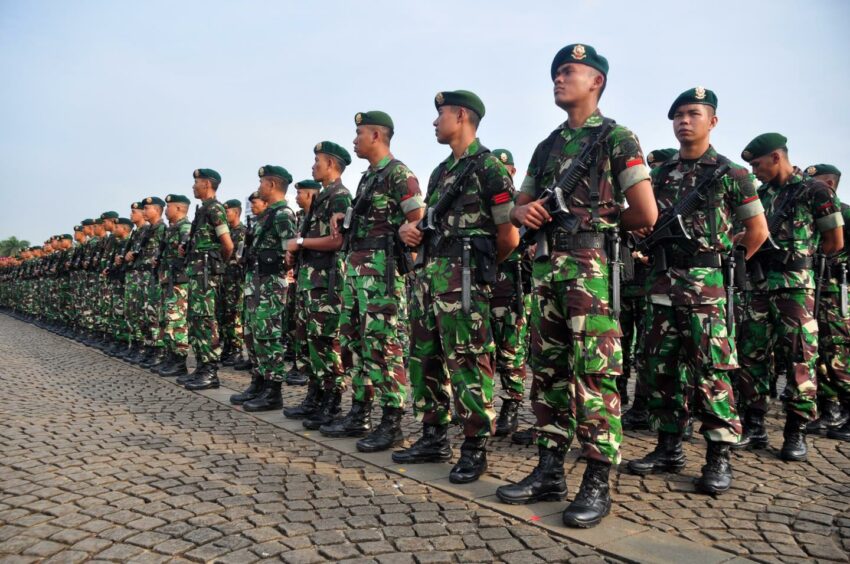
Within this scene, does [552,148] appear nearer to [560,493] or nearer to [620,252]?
[620,252]

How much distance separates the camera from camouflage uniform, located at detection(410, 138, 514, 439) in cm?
405

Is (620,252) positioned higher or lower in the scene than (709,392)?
higher

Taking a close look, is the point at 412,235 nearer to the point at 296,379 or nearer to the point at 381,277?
the point at 381,277

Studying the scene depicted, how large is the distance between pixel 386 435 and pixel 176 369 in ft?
17.1

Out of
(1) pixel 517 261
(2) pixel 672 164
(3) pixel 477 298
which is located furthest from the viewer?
(1) pixel 517 261

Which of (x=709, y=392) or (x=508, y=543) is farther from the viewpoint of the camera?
(x=709, y=392)

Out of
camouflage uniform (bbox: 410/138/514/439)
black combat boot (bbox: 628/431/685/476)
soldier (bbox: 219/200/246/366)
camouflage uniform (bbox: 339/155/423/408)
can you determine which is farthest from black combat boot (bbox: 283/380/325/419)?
Result: soldier (bbox: 219/200/246/366)

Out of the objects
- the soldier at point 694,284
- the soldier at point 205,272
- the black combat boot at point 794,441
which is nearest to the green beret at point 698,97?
the soldier at point 694,284

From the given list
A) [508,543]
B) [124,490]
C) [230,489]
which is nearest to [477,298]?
[508,543]

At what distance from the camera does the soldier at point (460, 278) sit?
4.04m

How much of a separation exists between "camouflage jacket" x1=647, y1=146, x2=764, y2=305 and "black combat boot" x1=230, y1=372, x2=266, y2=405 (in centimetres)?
446

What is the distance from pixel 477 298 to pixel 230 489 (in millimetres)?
1983

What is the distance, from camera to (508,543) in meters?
2.93

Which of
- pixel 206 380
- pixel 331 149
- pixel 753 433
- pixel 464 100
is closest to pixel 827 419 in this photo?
pixel 753 433
